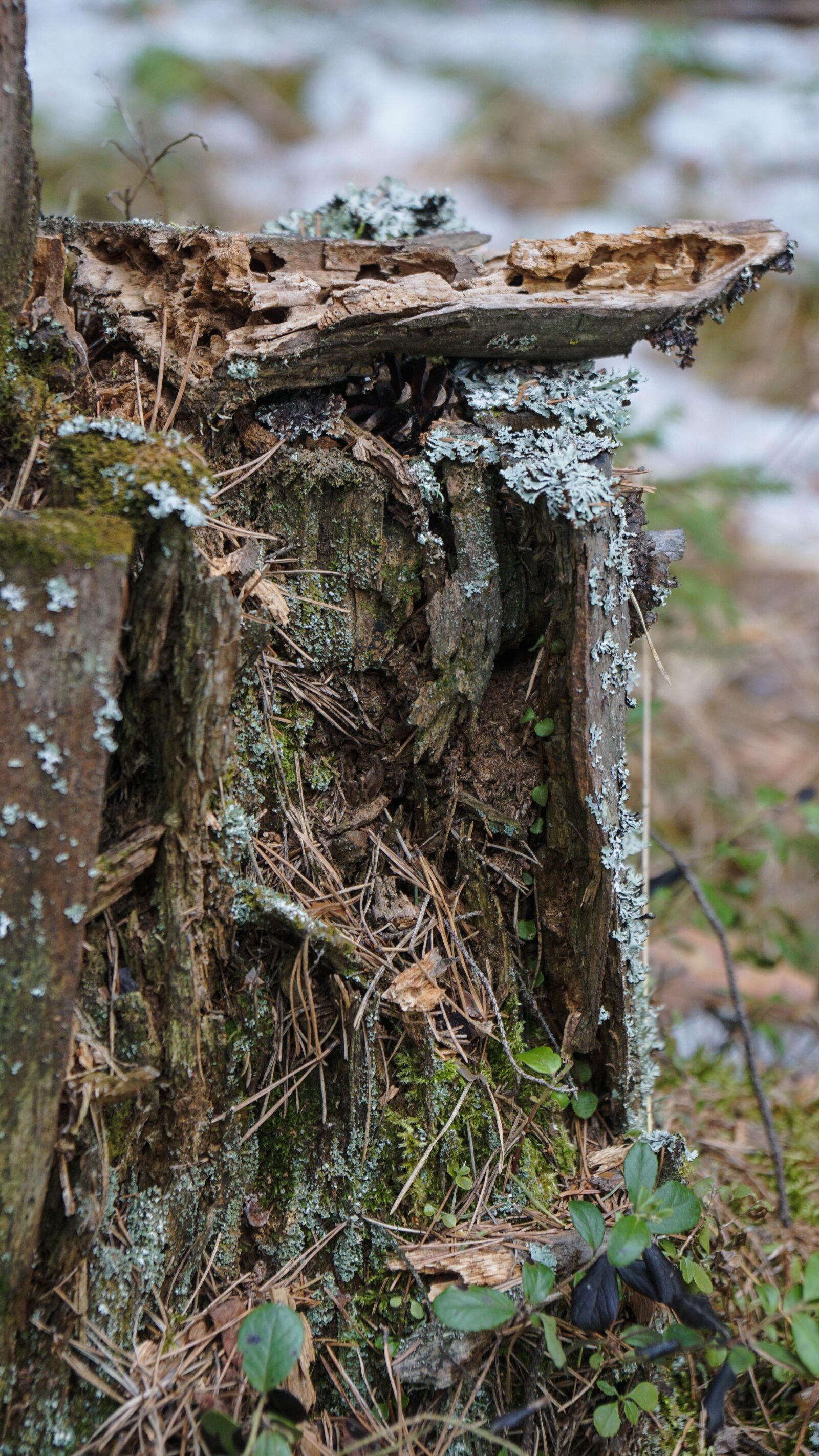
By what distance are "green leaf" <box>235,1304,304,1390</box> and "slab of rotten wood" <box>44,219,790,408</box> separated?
1890 millimetres

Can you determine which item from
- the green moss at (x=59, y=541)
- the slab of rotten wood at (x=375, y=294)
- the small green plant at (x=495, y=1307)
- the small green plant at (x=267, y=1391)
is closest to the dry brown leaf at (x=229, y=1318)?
the small green plant at (x=267, y=1391)

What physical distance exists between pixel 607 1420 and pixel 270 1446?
2.25 feet

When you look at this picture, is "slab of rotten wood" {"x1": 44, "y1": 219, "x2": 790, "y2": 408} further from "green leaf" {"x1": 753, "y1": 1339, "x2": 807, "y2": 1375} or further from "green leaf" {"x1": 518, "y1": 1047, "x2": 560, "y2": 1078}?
"green leaf" {"x1": 753, "y1": 1339, "x2": 807, "y2": 1375}

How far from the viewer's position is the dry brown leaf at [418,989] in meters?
1.99

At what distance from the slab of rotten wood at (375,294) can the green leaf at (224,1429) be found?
2.06 metres

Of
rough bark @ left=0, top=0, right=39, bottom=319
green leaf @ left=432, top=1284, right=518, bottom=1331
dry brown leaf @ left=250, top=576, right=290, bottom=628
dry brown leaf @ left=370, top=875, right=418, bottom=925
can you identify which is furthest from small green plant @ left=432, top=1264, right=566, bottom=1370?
rough bark @ left=0, top=0, right=39, bottom=319

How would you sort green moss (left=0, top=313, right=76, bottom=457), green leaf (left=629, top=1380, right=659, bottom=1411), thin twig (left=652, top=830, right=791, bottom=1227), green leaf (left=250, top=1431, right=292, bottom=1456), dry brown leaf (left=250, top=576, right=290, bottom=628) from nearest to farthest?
green leaf (left=250, top=1431, right=292, bottom=1456)
green leaf (left=629, top=1380, right=659, bottom=1411)
green moss (left=0, top=313, right=76, bottom=457)
dry brown leaf (left=250, top=576, right=290, bottom=628)
thin twig (left=652, top=830, right=791, bottom=1227)

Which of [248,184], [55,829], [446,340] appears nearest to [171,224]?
[446,340]

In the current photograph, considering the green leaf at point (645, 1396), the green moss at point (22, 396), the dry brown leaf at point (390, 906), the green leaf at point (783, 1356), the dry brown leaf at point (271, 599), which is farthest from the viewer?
the dry brown leaf at point (390, 906)

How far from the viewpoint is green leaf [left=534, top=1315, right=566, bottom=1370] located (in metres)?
1.68

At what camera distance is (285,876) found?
2031mm

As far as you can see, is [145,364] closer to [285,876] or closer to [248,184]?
[285,876]

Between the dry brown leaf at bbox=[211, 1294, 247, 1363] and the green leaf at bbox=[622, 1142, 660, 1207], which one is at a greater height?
the green leaf at bbox=[622, 1142, 660, 1207]

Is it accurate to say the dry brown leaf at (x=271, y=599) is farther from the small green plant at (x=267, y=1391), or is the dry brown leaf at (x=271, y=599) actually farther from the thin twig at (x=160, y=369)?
the small green plant at (x=267, y=1391)
